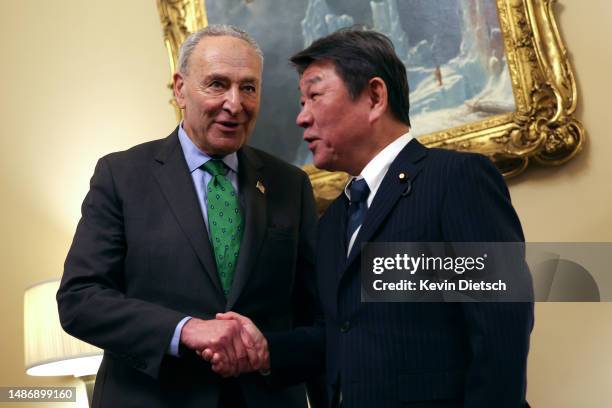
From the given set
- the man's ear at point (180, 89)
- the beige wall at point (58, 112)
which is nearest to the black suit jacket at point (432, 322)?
the man's ear at point (180, 89)

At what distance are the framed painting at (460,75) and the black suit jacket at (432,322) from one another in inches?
55.3

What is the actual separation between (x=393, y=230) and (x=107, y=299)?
82 centimetres

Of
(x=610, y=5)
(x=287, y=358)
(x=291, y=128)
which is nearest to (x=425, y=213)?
(x=287, y=358)

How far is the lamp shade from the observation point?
3820 millimetres

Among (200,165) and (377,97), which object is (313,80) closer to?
(377,97)

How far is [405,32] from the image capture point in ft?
12.2

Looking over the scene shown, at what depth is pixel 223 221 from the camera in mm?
2553

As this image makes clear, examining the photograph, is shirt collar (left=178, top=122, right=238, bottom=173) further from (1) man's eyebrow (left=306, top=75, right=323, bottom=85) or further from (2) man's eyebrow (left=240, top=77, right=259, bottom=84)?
(1) man's eyebrow (left=306, top=75, right=323, bottom=85)

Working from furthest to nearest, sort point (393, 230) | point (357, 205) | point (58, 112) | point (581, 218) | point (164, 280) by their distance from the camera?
point (58, 112)
point (581, 218)
point (164, 280)
point (357, 205)
point (393, 230)

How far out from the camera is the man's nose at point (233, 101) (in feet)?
8.45

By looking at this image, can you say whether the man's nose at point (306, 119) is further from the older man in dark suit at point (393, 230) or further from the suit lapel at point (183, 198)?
the suit lapel at point (183, 198)

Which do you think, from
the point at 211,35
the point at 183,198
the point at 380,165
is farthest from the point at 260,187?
the point at 380,165

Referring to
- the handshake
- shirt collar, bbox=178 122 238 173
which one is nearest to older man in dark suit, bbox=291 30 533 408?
the handshake

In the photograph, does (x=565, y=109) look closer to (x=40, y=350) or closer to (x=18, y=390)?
(x=40, y=350)
